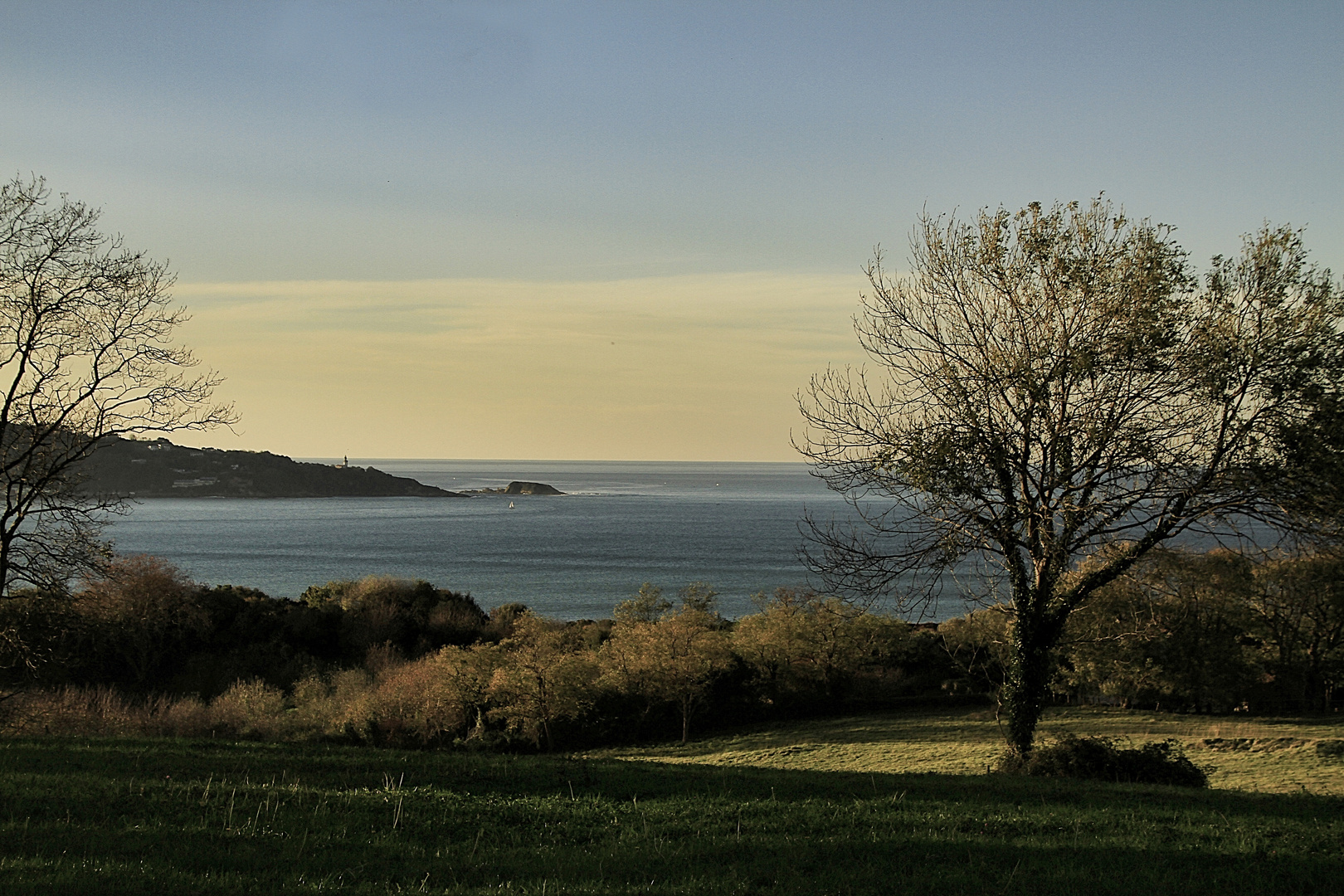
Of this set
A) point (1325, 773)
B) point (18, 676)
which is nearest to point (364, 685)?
point (18, 676)

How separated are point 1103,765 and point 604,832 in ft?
30.2

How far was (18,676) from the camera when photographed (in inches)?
1394

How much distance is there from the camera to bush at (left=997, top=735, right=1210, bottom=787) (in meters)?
13.2

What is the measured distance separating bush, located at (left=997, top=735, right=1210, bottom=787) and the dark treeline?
12010mm

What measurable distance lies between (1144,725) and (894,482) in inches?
946

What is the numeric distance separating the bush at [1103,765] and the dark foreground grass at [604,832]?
2.33 m

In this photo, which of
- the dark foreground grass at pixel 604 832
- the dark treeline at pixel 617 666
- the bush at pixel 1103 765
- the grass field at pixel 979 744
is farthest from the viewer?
the dark treeline at pixel 617 666

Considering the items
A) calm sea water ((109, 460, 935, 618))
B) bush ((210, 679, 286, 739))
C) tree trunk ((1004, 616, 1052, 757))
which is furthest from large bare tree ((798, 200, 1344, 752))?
calm sea water ((109, 460, 935, 618))

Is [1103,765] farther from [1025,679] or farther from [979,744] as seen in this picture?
[979,744]

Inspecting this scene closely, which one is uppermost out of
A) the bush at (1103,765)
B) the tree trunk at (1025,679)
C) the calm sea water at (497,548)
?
the tree trunk at (1025,679)

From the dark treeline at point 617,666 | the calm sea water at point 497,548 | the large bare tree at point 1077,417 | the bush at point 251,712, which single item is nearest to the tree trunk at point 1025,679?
the large bare tree at point 1077,417

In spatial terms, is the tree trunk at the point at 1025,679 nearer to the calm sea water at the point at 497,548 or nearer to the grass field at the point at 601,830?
the grass field at the point at 601,830

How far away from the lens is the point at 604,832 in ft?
25.5

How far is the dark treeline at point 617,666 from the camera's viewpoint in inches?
1308
